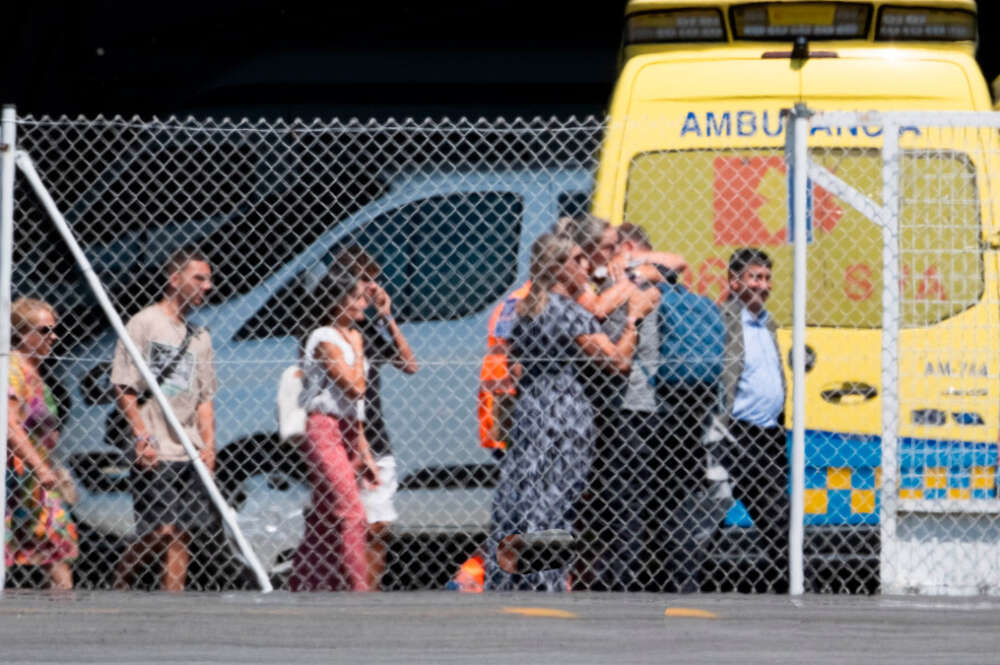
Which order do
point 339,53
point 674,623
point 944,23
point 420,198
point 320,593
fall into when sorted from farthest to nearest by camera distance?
point 339,53 → point 420,198 → point 944,23 → point 320,593 → point 674,623

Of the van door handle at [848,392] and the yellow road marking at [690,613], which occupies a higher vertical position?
the van door handle at [848,392]

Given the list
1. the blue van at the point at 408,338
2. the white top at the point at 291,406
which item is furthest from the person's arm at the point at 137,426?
the white top at the point at 291,406

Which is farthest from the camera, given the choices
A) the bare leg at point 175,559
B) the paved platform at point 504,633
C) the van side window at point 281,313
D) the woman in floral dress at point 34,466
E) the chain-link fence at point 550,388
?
the van side window at point 281,313

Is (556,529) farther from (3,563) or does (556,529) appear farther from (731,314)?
(3,563)

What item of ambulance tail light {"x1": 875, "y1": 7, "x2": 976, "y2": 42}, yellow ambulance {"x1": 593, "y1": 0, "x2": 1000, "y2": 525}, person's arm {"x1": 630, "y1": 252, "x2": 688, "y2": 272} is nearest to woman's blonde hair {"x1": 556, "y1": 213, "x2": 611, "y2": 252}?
person's arm {"x1": 630, "y1": 252, "x2": 688, "y2": 272}

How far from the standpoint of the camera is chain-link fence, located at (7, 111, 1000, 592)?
7.12 meters

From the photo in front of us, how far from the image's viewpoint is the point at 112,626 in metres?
6.41

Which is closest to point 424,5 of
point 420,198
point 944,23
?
point 420,198

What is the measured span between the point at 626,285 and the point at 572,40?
6146mm

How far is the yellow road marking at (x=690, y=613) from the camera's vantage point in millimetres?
6426

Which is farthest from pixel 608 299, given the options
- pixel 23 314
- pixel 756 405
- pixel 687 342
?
pixel 23 314

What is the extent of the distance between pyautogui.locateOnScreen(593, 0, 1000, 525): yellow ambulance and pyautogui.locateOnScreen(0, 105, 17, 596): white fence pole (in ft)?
7.60

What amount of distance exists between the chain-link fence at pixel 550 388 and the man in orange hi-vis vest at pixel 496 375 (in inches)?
0.5

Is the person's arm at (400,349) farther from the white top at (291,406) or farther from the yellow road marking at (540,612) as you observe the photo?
the yellow road marking at (540,612)
